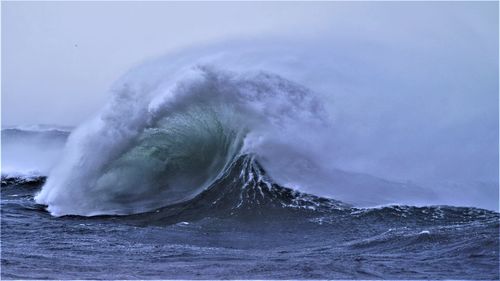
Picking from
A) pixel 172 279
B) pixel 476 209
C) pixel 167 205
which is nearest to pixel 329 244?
pixel 172 279

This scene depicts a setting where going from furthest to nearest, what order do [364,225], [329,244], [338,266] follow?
1. [364,225]
2. [329,244]
3. [338,266]

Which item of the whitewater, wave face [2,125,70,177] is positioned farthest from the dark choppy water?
wave face [2,125,70,177]

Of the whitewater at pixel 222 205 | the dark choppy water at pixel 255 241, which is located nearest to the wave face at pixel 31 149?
the whitewater at pixel 222 205

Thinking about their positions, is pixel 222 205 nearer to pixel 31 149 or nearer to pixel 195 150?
pixel 195 150

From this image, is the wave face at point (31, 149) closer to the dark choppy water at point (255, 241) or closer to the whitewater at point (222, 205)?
the whitewater at point (222, 205)

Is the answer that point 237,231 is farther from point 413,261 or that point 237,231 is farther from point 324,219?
point 413,261

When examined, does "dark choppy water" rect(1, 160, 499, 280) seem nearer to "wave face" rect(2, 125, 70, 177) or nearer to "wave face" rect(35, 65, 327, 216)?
"wave face" rect(35, 65, 327, 216)
